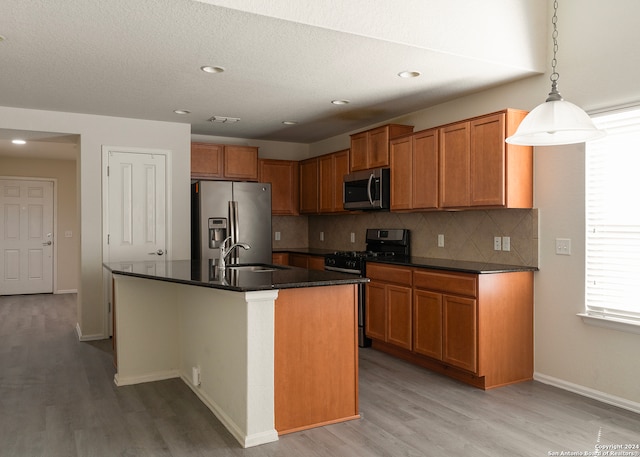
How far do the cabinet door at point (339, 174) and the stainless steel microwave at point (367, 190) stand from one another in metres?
0.28

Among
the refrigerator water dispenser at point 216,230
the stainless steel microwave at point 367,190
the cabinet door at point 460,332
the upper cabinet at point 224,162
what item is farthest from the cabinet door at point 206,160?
the cabinet door at point 460,332

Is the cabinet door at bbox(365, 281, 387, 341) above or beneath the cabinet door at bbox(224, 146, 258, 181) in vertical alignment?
beneath

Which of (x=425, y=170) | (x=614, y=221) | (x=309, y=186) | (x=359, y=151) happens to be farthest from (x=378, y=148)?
(x=614, y=221)

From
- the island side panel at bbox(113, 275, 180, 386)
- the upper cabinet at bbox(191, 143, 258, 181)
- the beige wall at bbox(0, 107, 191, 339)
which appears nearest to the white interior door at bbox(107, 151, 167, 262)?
the beige wall at bbox(0, 107, 191, 339)

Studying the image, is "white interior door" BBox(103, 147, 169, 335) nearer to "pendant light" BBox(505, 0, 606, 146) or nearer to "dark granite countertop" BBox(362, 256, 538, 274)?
"dark granite countertop" BBox(362, 256, 538, 274)

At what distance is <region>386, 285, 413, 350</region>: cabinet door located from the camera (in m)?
4.36

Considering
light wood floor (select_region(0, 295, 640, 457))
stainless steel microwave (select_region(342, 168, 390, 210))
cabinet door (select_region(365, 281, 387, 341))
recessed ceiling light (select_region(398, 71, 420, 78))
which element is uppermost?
recessed ceiling light (select_region(398, 71, 420, 78))

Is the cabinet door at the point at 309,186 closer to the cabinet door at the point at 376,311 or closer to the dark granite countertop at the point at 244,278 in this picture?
the cabinet door at the point at 376,311

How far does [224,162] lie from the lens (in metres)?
6.36

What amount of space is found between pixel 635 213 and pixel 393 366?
217 cm

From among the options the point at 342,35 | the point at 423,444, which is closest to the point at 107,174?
the point at 342,35

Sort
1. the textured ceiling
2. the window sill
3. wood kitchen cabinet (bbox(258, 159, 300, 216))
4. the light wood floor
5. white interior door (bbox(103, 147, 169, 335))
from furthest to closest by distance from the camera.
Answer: wood kitchen cabinet (bbox(258, 159, 300, 216)), white interior door (bbox(103, 147, 169, 335)), the window sill, the textured ceiling, the light wood floor

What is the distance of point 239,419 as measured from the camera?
2879mm

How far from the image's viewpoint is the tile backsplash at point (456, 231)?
4.03 metres
